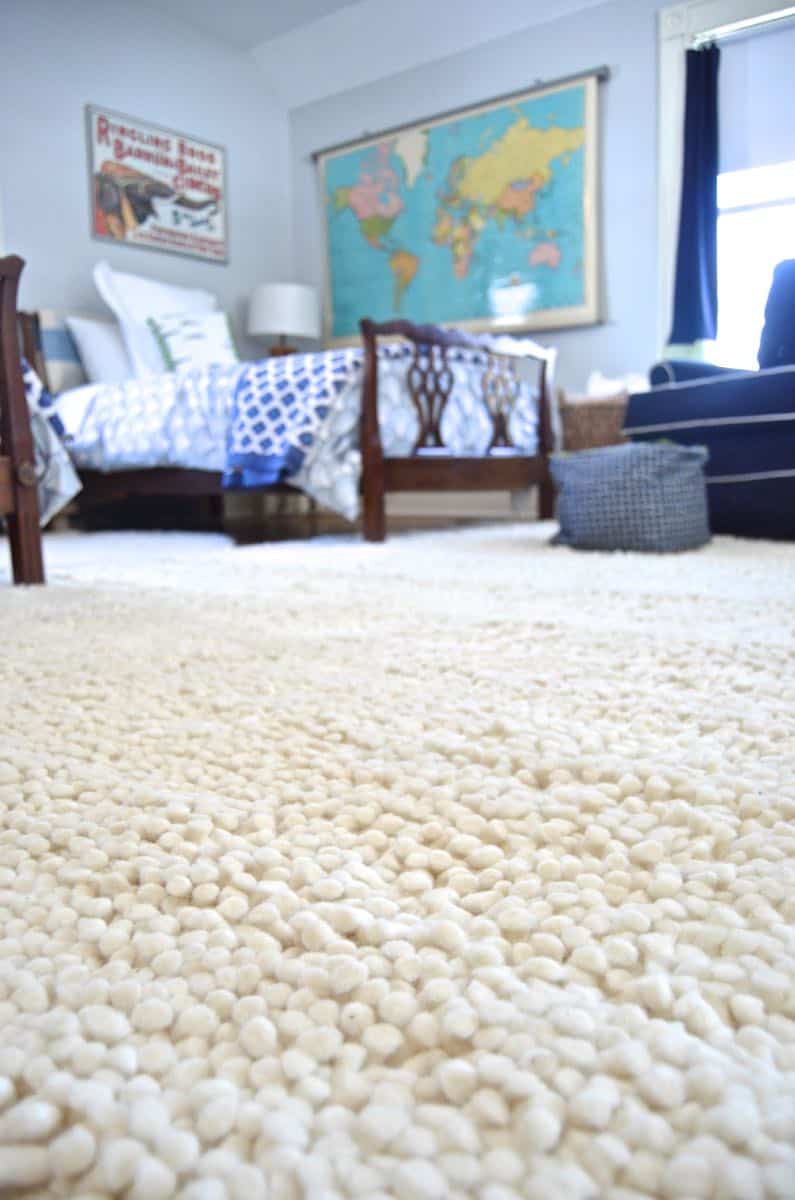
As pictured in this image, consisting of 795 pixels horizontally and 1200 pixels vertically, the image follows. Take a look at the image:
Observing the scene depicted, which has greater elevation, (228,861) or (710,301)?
(710,301)

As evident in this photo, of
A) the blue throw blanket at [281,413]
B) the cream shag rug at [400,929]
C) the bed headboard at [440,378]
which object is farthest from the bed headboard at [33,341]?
the cream shag rug at [400,929]

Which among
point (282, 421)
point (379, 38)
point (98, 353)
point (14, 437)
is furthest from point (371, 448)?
point (379, 38)

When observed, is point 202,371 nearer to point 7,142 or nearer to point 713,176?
point 7,142

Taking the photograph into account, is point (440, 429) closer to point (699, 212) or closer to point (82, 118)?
point (699, 212)

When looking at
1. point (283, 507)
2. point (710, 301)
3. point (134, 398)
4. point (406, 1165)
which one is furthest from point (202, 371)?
point (406, 1165)

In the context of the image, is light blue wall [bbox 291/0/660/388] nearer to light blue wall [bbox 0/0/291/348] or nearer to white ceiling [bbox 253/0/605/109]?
white ceiling [bbox 253/0/605/109]

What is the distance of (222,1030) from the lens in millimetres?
397

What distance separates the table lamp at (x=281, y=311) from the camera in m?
4.94

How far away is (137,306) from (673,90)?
8.88 ft

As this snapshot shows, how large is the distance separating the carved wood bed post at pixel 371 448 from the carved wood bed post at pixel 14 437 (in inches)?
46.5

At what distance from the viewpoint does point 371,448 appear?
113 inches

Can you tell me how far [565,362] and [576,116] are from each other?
116cm

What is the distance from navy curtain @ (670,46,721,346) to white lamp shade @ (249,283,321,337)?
2.02 metres

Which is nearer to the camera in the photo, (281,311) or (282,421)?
(282,421)
